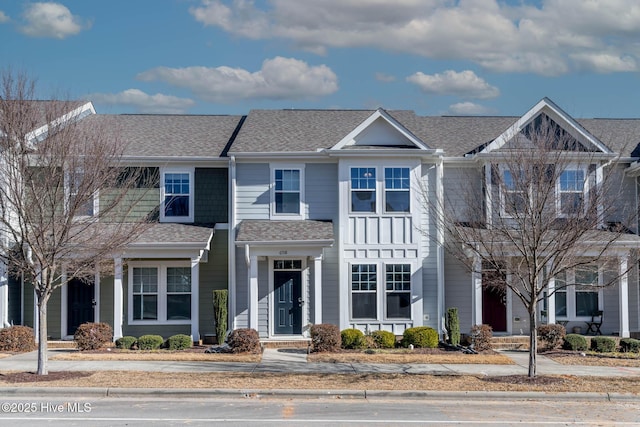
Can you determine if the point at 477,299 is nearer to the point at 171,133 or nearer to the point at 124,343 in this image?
the point at 124,343

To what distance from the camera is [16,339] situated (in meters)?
20.8

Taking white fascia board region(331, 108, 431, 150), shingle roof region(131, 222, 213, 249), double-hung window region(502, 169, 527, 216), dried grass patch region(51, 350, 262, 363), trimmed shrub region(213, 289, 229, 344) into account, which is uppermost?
white fascia board region(331, 108, 431, 150)

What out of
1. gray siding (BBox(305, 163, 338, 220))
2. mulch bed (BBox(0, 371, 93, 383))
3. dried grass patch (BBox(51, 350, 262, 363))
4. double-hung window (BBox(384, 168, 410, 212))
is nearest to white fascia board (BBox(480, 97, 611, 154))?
double-hung window (BBox(384, 168, 410, 212))

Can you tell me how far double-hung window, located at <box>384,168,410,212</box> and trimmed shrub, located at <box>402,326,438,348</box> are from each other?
→ 13.1ft

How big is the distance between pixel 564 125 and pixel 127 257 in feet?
47.2

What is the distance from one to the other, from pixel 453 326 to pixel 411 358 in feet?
10.8

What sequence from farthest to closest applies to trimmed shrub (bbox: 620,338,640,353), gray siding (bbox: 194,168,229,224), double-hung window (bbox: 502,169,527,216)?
gray siding (bbox: 194,168,229,224) < trimmed shrub (bbox: 620,338,640,353) < double-hung window (bbox: 502,169,527,216)

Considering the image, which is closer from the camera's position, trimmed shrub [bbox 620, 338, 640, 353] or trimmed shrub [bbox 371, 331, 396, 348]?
trimmed shrub [bbox 620, 338, 640, 353]

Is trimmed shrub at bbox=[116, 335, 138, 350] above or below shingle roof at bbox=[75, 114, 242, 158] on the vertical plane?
below

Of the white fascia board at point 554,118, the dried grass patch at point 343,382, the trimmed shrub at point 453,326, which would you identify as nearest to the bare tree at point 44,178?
the dried grass patch at point 343,382

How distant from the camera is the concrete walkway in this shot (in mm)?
17328

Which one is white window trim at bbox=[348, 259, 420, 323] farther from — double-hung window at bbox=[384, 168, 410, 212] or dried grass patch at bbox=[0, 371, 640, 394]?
dried grass patch at bbox=[0, 371, 640, 394]

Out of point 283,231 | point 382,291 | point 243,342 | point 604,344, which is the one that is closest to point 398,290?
point 382,291

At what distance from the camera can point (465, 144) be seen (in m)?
25.4
